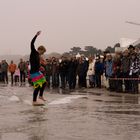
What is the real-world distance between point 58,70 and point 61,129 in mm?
18970

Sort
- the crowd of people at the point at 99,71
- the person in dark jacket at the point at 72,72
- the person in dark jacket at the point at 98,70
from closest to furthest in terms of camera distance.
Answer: the crowd of people at the point at 99,71, the person in dark jacket at the point at 98,70, the person in dark jacket at the point at 72,72

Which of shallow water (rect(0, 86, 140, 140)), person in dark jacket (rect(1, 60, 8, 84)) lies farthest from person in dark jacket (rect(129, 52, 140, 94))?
person in dark jacket (rect(1, 60, 8, 84))

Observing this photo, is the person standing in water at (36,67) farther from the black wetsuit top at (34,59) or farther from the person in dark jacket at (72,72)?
the person in dark jacket at (72,72)

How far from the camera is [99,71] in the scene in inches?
949

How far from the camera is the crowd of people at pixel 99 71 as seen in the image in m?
19.6

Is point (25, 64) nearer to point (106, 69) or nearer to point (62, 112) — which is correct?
point (106, 69)

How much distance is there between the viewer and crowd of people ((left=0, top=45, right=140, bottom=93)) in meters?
19.6

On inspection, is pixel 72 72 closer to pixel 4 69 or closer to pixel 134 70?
pixel 134 70

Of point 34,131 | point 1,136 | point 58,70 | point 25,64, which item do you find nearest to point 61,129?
point 34,131

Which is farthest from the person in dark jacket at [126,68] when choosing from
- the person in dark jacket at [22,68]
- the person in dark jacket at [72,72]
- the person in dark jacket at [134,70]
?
the person in dark jacket at [22,68]

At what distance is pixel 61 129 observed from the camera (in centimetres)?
909

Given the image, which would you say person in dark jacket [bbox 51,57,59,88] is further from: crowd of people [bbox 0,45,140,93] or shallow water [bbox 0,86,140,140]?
shallow water [bbox 0,86,140,140]

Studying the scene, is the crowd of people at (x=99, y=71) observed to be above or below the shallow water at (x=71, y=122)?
above

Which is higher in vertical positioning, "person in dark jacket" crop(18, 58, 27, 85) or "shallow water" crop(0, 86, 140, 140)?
"person in dark jacket" crop(18, 58, 27, 85)
